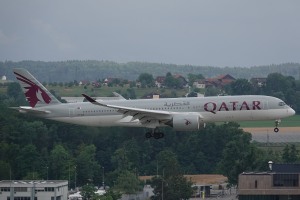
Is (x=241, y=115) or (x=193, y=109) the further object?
(x=193, y=109)

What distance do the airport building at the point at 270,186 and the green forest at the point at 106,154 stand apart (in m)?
38.1

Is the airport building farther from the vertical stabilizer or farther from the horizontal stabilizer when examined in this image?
the vertical stabilizer

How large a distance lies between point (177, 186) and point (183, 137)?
36353mm

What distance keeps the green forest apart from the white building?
11.7 meters

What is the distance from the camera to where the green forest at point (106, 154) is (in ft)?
465

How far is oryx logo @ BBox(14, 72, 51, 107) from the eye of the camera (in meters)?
107

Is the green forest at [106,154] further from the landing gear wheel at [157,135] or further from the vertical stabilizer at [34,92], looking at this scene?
the landing gear wheel at [157,135]

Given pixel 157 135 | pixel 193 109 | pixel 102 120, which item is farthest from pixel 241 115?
pixel 102 120

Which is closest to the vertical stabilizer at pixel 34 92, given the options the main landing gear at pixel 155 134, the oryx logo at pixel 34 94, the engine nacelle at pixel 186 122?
the oryx logo at pixel 34 94

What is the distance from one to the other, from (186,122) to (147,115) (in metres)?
3.21

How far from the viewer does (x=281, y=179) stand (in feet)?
314

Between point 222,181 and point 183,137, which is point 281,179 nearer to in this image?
point 222,181

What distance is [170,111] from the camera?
10212 centimetres

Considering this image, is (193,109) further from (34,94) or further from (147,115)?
(34,94)
